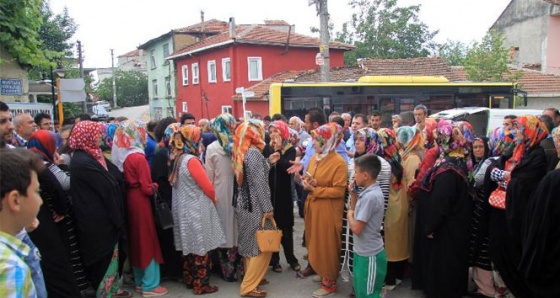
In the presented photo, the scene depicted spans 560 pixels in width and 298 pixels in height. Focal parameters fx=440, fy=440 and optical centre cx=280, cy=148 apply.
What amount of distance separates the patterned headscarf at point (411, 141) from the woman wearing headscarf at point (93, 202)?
→ 3145 millimetres

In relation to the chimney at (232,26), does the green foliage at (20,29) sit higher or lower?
lower

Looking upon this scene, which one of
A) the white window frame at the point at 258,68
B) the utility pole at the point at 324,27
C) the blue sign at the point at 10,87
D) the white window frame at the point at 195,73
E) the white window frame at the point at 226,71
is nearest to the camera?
the blue sign at the point at 10,87

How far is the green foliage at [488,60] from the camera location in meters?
19.9

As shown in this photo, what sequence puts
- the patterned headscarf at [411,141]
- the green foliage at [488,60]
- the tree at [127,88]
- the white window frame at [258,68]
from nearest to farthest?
the patterned headscarf at [411,141] → the green foliage at [488,60] → the white window frame at [258,68] → the tree at [127,88]

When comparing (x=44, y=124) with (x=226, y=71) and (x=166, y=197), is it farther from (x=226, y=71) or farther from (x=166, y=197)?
(x=226, y=71)

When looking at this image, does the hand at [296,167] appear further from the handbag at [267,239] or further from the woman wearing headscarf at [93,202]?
the woman wearing headscarf at [93,202]

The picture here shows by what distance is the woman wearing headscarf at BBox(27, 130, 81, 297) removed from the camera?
11.8 ft

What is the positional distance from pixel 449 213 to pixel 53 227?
358 cm

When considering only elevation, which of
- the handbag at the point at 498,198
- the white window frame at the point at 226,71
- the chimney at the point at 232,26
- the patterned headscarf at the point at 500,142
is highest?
the chimney at the point at 232,26

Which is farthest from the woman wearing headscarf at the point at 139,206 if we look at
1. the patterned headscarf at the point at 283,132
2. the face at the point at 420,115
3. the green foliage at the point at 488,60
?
the green foliage at the point at 488,60

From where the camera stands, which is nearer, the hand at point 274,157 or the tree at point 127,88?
the hand at point 274,157

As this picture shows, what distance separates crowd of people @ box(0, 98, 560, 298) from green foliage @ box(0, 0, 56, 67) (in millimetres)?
4380

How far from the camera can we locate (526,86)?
21984mm

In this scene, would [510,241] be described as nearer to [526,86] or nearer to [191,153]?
[191,153]
